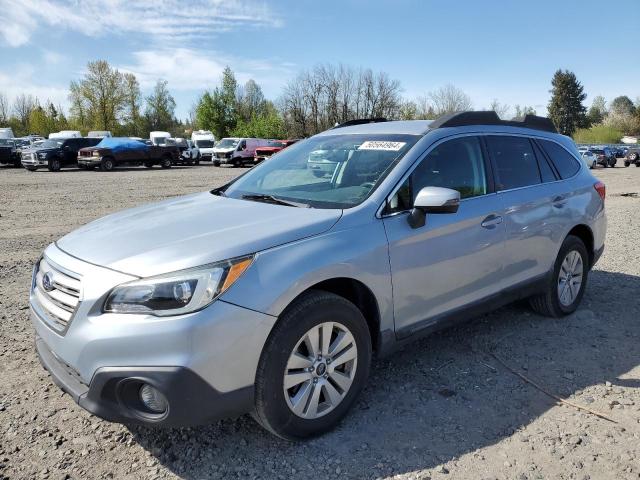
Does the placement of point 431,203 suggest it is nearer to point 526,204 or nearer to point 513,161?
point 526,204

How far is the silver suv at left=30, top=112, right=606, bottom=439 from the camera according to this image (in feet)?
7.88

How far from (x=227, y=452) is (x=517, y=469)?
1512 mm

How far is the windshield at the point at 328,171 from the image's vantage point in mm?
3363

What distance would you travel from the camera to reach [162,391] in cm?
234

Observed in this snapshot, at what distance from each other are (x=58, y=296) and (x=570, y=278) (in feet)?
14.0

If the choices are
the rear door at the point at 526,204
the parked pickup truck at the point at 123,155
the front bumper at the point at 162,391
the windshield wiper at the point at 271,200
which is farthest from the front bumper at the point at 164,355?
the parked pickup truck at the point at 123,155

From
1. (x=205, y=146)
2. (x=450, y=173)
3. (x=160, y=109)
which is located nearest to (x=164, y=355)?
(x=450, y=173)

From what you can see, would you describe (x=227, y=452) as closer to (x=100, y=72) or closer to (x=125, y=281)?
(x=125, y=281)

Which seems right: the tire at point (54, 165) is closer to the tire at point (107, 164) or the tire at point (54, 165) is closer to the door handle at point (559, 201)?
the tire at point (107, 164)

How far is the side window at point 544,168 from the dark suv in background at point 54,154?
94.5 ft

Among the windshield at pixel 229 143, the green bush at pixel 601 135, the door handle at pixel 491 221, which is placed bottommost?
the door handle at pixel 491 221

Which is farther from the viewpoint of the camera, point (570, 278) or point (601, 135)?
point (601, 135)

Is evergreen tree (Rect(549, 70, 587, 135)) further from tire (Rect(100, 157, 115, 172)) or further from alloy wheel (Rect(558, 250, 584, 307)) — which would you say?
alloy wheel (Rect(558, 250, 584, 307))

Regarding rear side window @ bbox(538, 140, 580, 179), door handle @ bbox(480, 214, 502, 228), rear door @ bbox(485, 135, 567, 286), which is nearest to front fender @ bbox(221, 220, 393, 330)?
door handle @ bbox(480, 214, 502, 228)
